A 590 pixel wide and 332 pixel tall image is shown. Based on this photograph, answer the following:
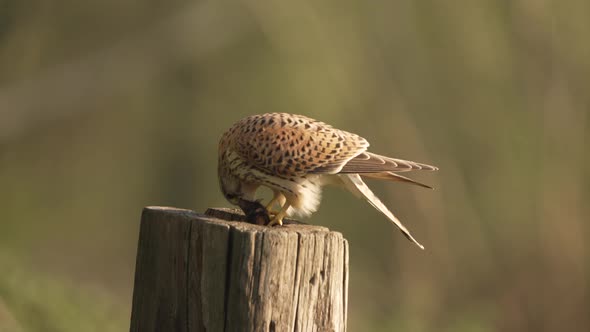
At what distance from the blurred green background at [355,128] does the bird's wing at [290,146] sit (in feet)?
9.53

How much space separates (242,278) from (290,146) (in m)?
1.31

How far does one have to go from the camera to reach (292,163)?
402 centimetres

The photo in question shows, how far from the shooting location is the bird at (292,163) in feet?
13.1

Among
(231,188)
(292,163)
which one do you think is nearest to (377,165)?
(292,163)

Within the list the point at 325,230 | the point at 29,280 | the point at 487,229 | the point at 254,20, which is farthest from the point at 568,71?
the point at 325,230

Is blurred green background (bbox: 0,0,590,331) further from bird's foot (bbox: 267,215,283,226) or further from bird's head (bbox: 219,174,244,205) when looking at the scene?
bird's foot (bbox: 267,215,283,226)

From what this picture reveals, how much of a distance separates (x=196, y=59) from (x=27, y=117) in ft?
8.31

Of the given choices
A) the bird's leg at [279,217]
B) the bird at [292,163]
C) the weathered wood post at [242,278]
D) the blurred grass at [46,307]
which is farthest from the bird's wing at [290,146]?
the blurred grass at [46,307]

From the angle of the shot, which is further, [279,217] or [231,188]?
[231,188]

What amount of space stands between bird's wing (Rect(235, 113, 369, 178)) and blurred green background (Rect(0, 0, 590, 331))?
2904 mm

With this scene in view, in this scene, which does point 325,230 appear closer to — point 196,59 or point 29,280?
point 29,280

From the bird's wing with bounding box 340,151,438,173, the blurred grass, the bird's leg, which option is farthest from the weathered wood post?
the blurred grass

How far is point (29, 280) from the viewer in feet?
20.2

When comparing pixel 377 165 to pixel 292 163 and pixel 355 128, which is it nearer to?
pixel 292 163
